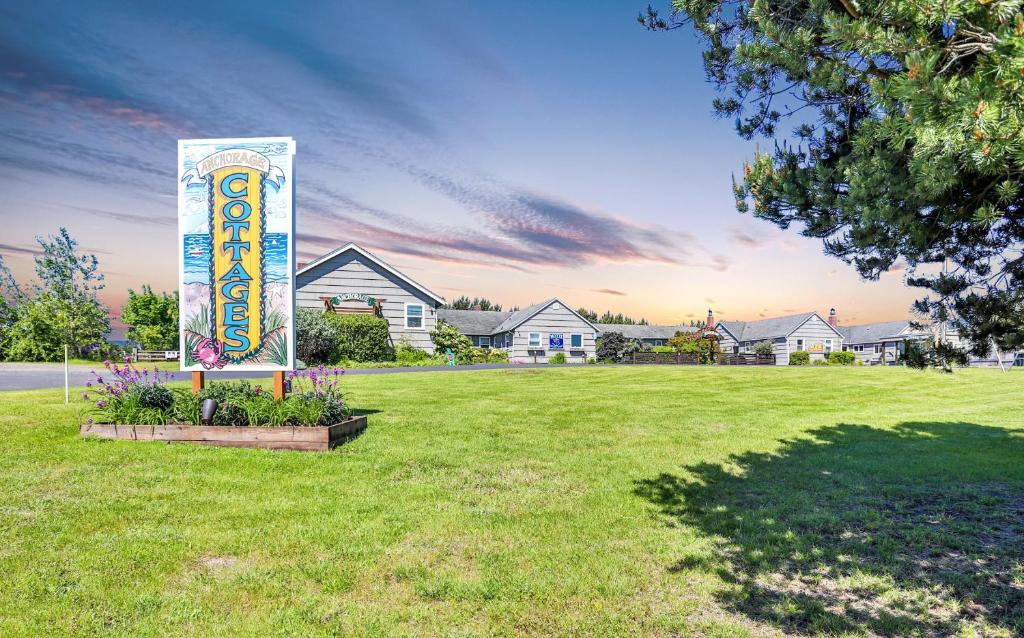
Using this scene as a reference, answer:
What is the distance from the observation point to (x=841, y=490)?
7.02 metres

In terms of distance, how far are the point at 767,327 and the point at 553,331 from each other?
33371mm

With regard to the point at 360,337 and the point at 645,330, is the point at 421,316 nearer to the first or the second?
the point at 360,337

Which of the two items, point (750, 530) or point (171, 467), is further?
point (171, 467)

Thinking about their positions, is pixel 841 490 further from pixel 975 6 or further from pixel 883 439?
pixel 975 6

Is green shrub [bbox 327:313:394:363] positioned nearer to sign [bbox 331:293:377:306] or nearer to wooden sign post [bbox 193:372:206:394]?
sign [bbox 331:293:377:306]

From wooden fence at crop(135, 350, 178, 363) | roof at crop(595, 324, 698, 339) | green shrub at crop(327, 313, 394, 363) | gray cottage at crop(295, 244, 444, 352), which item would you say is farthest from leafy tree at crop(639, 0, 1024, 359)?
roof at crop(595, 324, 698, 339)

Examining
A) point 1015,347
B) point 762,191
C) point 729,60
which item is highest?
point 729,60

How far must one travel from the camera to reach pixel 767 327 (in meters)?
64.9

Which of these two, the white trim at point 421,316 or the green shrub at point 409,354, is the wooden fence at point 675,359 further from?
the green shrub at point 409,354

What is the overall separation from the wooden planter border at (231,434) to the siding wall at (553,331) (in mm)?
35849

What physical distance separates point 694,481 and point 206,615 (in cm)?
584

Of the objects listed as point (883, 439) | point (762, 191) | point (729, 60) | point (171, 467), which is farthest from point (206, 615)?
point (883, 439)

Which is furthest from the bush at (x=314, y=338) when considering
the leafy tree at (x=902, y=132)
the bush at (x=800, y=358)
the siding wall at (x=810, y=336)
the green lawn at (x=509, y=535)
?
the siding wall at (x=810, y=336)

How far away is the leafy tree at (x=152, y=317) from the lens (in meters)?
41.7
